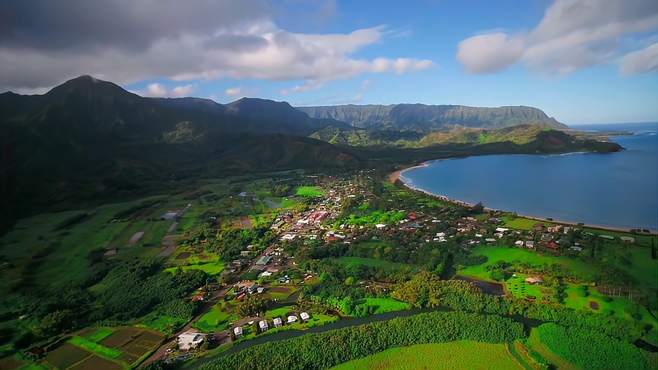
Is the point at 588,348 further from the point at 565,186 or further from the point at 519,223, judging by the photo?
the point at 565,186

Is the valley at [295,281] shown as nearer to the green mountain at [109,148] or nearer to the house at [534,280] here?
the house at [534,280]

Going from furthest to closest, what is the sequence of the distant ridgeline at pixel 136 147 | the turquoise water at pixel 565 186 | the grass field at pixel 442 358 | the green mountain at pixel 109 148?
the distant ridgeline at pixel 136 147 → the green mountain at pixel 109 148 → the turquoise water at pixel 565 186 → the grass field at pixel 442 358

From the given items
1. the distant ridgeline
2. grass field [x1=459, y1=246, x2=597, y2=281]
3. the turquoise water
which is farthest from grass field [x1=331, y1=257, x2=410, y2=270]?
the distant ridgeline

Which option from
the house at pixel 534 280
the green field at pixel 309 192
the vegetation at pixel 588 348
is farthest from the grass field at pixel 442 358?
the green field at pixel 309 192

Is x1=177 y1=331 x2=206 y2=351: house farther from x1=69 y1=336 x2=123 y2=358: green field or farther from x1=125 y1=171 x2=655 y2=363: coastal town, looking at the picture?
x1=69 y1=336 x2=123 y2=358: green field

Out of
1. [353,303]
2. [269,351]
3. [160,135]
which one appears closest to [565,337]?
[353,303]

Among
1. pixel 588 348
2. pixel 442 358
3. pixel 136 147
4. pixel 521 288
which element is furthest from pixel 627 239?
pixel 136 147

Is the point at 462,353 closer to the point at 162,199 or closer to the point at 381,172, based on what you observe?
the point at 162,199
